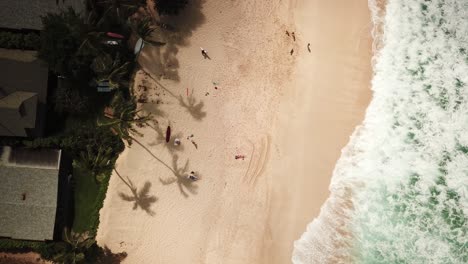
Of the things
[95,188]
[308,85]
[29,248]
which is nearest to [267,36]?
[308,85]

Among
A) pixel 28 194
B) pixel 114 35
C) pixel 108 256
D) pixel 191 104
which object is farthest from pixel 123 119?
pixel 108 256

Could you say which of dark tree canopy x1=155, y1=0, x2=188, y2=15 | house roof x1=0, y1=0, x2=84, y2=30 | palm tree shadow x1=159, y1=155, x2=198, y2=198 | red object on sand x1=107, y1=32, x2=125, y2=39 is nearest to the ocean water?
palm tree shadow x1=159, y1=155, x2=198, y2=198

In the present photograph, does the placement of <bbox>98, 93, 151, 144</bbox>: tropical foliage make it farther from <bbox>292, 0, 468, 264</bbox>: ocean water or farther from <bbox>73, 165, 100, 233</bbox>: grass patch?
<bbox>292, 0, 468, 264</bbox>: ocean water

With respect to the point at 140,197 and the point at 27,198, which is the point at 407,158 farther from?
the point at 27,198

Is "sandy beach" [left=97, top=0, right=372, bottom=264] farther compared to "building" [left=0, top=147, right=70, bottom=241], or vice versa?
"sandy beach" [left=97, top=0, right=372, bottom=264]

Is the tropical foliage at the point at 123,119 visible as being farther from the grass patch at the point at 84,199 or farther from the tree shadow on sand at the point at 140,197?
the grass patch at the point at 84,199
